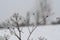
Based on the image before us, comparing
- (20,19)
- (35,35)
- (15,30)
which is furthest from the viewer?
(35,35)

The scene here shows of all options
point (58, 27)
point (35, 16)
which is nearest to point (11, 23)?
point (35, 16)

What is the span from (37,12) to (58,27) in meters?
0.46

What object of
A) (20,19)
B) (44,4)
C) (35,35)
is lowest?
(35,35)

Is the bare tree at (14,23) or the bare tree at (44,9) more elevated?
the bare tree at (44,9)

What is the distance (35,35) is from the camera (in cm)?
179

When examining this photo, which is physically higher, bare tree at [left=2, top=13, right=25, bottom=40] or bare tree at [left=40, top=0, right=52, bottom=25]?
bare tree at [left=40, top=0, right=52, bottom=25]

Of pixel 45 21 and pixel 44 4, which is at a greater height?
pixel 44 4

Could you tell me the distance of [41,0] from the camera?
5.00 feet

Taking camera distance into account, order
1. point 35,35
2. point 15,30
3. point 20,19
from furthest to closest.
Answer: point 35,35
point 15,30
point 20,19

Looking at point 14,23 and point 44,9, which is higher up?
point 44,9

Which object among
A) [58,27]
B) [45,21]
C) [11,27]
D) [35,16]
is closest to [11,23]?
[11,27]

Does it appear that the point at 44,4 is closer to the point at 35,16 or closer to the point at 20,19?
the point at 35,16

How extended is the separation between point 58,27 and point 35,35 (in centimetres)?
30

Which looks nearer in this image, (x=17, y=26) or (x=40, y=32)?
(x=17, y=26)
